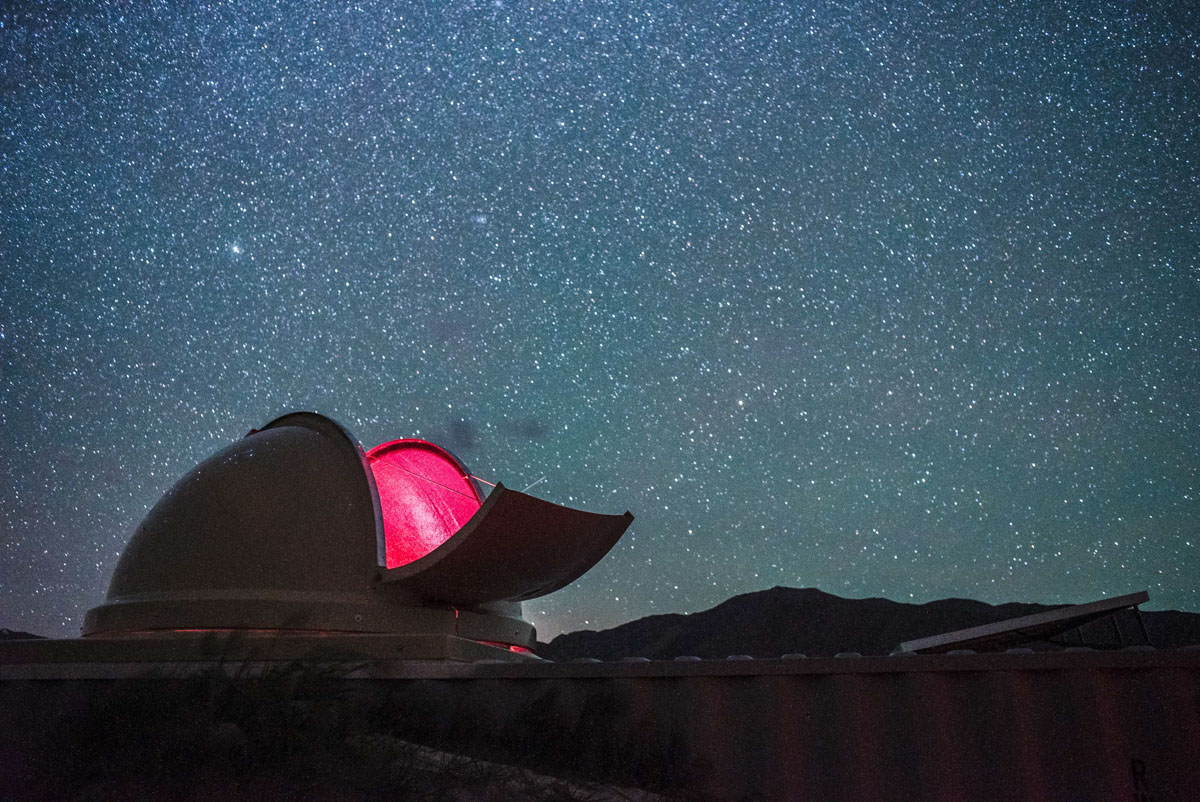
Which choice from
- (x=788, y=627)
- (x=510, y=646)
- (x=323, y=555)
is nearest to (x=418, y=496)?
(x=323, y=555)

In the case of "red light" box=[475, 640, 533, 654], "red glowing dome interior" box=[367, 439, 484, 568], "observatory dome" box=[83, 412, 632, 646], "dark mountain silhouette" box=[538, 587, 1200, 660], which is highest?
"dark mountain silhouette" box=[538, 587, 1200, 660]

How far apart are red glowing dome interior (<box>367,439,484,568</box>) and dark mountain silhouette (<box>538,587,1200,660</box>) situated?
1540 inches

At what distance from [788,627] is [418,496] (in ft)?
169

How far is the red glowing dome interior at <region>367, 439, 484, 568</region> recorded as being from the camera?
8.29m

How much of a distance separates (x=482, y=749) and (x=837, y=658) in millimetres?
2615

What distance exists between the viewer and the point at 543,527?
273 inches

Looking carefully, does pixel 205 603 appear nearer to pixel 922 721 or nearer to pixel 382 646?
pixel 382 646

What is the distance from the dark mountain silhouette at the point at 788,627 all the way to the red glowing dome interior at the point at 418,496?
39.1m

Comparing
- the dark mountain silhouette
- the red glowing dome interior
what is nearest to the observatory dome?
the red glowing dome interior

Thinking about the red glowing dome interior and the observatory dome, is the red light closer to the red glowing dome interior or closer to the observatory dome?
the observatory dome

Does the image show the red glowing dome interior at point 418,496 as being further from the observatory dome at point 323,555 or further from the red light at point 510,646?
the red light at point 510,646

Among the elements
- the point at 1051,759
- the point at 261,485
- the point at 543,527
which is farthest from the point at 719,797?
the point at 261,485

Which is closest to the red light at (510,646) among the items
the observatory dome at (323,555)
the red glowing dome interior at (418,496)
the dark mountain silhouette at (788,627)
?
the observatory dome at (323,555)

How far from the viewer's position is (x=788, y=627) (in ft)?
181
